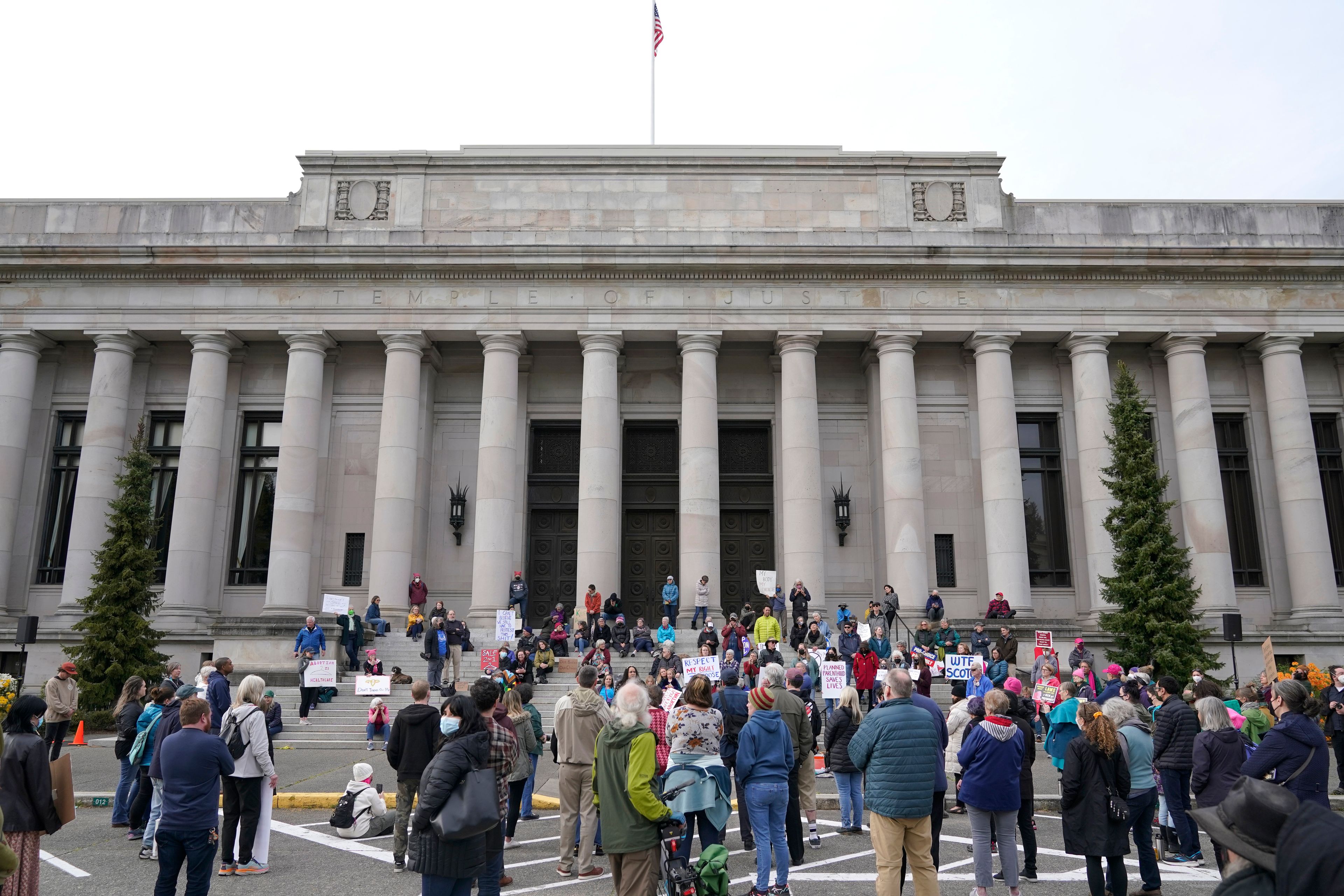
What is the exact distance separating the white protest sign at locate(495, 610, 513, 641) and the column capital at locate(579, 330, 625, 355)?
9358mm

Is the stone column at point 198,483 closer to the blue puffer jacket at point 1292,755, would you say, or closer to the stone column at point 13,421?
the stone column at point 13,421

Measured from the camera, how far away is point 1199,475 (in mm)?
29406

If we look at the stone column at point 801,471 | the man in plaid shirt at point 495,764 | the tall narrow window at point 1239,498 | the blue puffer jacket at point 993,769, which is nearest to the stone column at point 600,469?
the stone column at point 801,471

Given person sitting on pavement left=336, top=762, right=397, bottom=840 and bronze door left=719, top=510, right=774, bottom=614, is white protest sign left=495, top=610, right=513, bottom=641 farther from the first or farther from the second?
person sitting on pavement left=336, top=762, right=397, bottom=840

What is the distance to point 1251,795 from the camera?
349cm

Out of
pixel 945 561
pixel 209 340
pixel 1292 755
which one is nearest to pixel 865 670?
pixel 1292 755

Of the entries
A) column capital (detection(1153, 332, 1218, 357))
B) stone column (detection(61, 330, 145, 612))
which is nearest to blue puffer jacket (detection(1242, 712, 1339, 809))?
column capital (detection(1153, 332, 1218, 357))

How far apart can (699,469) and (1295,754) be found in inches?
861

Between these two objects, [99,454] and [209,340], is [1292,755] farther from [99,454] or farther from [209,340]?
[99,454]

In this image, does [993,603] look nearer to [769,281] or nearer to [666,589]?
[666,589]

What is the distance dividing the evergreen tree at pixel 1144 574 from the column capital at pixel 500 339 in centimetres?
1712

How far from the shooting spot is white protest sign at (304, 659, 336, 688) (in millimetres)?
21297

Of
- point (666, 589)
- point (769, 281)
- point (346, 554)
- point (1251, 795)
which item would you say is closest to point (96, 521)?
point (346, 554)

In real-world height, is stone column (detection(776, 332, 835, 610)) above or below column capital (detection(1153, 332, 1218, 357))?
below
